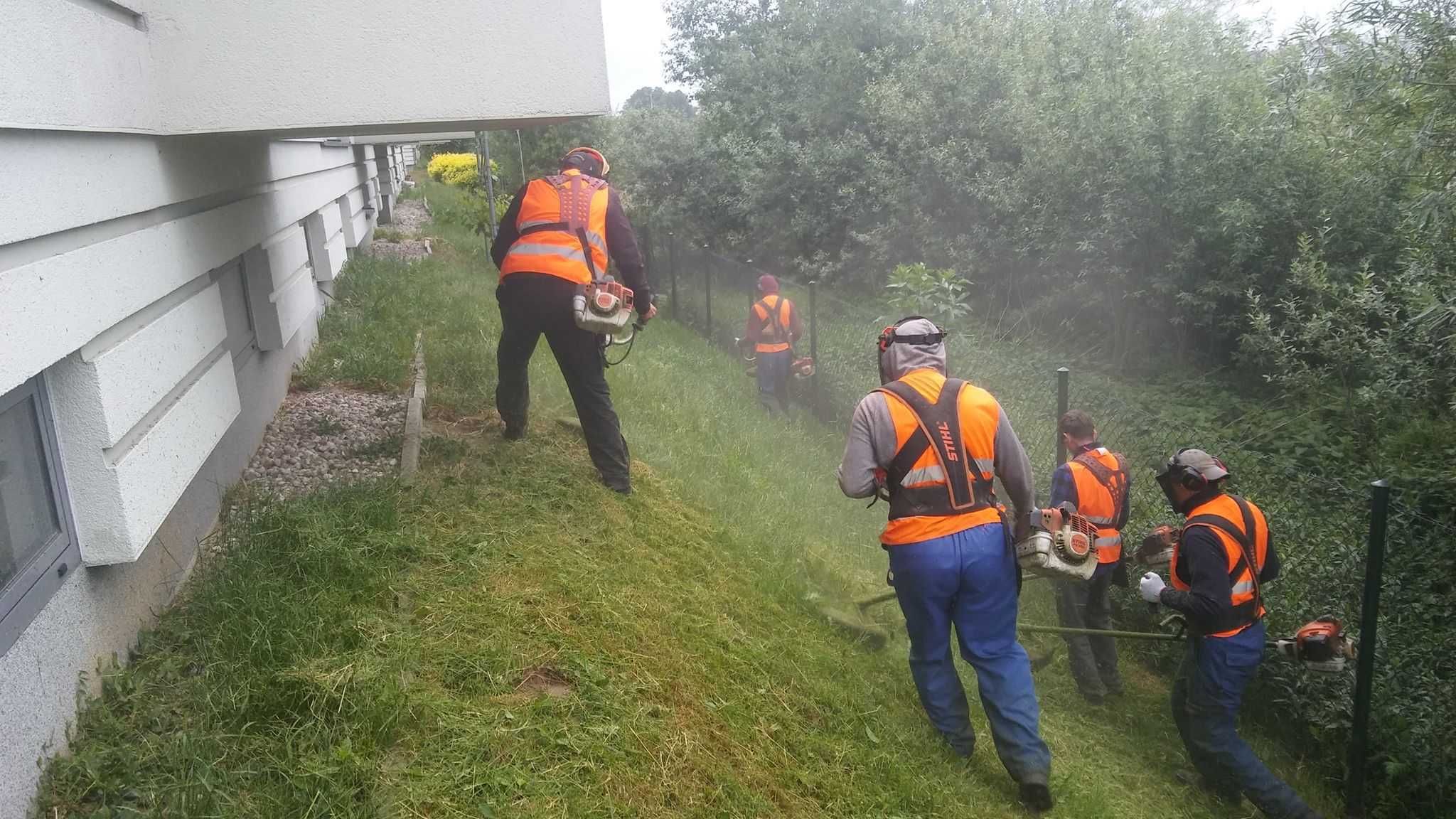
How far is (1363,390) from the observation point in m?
7.79

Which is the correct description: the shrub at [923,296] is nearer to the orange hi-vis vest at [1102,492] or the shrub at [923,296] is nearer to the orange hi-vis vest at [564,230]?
the orange hi-vis vest at [1102,492]

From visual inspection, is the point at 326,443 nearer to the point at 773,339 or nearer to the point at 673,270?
the point at 773,339

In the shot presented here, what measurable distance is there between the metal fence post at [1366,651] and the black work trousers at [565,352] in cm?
354

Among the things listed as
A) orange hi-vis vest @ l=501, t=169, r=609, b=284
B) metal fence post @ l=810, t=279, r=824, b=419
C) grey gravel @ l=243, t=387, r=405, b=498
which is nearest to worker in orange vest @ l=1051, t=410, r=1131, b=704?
orange hi-vis vest @ l=501, t=169, r=609, b=284

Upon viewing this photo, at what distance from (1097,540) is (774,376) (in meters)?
5.75

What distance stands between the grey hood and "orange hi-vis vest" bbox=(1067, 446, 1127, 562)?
1.62 meters

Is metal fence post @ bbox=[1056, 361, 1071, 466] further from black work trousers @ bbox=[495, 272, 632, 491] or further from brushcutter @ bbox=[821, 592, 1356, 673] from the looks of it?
black work trousers @ bbox=[495, 272, 632, 491]

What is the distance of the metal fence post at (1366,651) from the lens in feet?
14.9

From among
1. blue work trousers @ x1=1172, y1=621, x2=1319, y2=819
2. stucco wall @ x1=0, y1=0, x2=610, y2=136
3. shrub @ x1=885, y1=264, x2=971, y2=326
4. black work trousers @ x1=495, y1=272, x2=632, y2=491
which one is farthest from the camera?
shrub @ x1=885, y1=264, x2=971, y2=326

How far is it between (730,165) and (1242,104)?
912 cm

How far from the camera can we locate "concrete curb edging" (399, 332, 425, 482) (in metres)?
5.41

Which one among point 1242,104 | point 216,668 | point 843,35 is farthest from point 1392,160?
point 843,35

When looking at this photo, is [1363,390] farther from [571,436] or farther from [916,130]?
[916,130]

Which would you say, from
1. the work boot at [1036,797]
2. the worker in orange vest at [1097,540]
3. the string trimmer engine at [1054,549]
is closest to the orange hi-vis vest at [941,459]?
the string trimmer engine at [1054,549]
